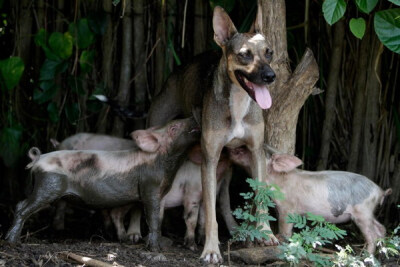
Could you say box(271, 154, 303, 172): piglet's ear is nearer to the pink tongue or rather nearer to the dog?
the dog

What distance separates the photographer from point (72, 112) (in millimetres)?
8211

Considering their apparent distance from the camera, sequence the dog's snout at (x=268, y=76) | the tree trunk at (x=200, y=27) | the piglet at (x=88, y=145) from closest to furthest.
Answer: the dog's snout at (x=268, y=76) → the piglet at (x=88, y=145) → the tree trunk at (x=200, y=27)

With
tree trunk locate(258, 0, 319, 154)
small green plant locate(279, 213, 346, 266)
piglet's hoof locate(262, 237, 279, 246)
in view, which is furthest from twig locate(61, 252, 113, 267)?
tree trunk locate(258, 0, 319, 154)

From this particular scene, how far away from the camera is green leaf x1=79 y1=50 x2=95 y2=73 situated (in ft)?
26.7

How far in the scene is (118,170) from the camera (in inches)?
250

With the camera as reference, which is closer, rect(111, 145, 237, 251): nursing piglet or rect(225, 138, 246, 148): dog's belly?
rect(225, 138, 246, 148): dog's belly

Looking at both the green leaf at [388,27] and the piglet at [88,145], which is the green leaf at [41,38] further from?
the green leaf at [388,27]

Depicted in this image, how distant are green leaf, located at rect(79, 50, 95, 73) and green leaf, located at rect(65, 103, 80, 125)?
16.1 inches

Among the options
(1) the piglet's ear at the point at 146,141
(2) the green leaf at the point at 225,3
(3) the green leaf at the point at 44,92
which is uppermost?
(2) the green leaf at the point at 225,3

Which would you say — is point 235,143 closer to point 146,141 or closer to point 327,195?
point 146,141

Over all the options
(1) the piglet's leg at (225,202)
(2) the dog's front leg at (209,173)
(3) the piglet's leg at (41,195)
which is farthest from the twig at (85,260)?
(1) the piglet's leg at (225,202)

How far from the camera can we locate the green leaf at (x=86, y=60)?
814 centimetres

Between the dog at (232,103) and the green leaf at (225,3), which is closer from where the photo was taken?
the dog at (232,103)

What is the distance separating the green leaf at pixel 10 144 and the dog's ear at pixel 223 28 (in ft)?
9.80
